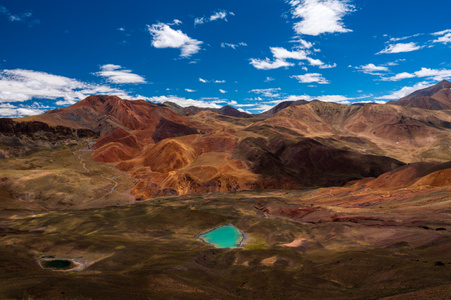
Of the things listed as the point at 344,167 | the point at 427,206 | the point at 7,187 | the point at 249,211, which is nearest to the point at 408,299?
the point at 427,206

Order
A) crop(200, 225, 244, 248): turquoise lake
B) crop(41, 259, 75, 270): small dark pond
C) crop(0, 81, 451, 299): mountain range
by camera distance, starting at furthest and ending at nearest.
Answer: crop(200, 225, 244, 248): turquoise lake → crop(41, 259, 75, 270): small dark pond → crop(0, 81, 451, 299): mountain range

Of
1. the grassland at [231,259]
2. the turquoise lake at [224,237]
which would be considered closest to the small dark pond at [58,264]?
the grassland at [231,259]

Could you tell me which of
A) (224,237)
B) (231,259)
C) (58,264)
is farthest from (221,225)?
(58,264)

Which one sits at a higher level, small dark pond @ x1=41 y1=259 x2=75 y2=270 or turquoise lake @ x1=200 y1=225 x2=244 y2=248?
small dark pond @ x1=41 y1=259 x2=75 y2=270

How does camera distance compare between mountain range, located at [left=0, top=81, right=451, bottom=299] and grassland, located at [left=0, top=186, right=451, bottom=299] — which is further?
mountain range, located at [left=0, top=81, right=451, bottom=299]

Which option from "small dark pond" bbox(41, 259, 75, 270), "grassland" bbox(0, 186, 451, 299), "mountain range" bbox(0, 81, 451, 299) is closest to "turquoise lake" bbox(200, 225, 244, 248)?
"mountain range" bbox(0, 81, 451, 299)

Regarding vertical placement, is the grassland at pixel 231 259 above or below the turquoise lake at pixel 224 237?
above

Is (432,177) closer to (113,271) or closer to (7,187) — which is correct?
(113,271)

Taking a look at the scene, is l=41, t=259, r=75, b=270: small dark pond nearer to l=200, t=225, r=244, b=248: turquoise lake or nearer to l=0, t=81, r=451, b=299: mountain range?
l=0, t=81, r=451, b=299: mountain range

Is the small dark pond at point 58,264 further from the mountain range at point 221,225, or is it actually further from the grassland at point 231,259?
the grassland at point 231,259

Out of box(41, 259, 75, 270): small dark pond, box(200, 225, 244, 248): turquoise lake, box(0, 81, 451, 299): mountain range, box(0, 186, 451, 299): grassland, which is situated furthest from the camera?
box(200, 225, 244, 248): turquoise lake
